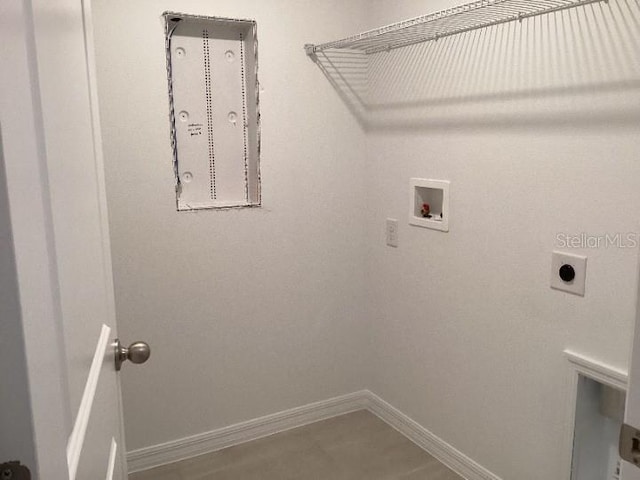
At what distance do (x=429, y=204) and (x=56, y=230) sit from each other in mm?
1873

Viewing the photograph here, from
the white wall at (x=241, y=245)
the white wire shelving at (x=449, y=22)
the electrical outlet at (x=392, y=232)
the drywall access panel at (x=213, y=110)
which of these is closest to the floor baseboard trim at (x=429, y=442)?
the white wall at (x=241, y=245)

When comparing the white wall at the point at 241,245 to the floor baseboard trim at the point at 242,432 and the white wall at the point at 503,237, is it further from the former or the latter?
the white wall at the point at 503,237

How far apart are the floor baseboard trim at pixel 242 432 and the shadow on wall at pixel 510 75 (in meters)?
1.43

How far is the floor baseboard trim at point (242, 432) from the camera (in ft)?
7.62

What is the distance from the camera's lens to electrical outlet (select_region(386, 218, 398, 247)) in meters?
2.45

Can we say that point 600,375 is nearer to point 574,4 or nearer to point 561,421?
point 561,421

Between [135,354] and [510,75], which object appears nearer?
[135,354]

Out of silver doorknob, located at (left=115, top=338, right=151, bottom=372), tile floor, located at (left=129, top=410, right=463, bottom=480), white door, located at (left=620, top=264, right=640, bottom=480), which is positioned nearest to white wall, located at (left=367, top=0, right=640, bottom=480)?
tile floor, located at (left=129, top=410, right=463, bottom=480)

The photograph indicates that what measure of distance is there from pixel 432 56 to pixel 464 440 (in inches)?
63.1

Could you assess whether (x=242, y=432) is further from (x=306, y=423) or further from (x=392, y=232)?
(x=392, y=232)

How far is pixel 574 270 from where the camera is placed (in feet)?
5.56

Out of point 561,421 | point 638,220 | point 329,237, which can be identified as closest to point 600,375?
point 561,421

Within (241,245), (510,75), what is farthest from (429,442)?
(510,75)

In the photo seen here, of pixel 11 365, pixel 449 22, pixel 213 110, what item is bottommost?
pixel 11 365
